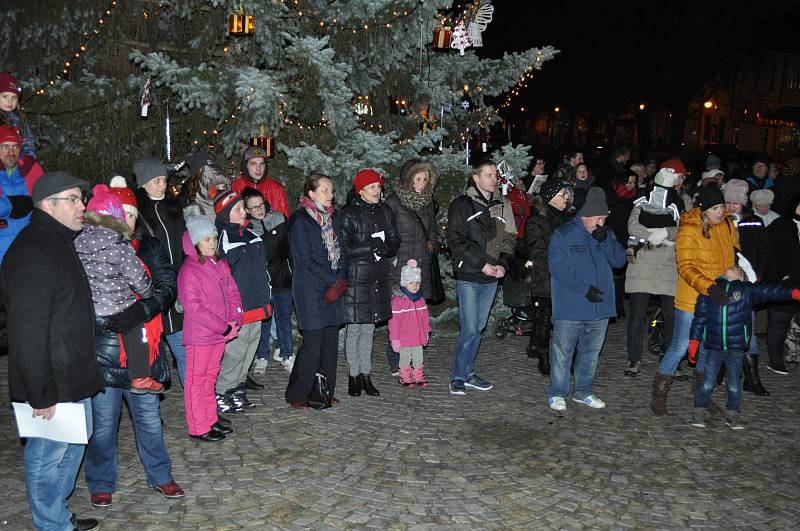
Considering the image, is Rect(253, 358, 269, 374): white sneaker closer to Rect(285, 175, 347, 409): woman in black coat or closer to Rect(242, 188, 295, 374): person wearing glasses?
Rect(242, 188, 295, 374): person wearing glasses

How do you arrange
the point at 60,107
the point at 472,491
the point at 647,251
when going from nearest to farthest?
the point at 472,491
the point at 647,251
the point at 60,107

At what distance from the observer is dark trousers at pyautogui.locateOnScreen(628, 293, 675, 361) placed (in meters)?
8.88

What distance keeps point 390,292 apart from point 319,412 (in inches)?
57.1

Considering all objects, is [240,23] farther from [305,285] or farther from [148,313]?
[148,313]

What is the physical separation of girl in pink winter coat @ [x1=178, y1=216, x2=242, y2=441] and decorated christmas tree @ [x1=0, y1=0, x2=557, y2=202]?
9.90 ft

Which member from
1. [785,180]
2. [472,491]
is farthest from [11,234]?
[785,180]

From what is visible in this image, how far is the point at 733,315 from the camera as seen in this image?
7.17 m

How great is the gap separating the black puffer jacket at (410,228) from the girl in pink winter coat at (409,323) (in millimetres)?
91

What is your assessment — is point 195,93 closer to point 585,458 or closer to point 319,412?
point 319,412

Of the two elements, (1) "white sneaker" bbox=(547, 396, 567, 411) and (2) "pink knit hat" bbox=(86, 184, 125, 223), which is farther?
(1) "white sneaker" bbox=(547, 396, 567, 411)

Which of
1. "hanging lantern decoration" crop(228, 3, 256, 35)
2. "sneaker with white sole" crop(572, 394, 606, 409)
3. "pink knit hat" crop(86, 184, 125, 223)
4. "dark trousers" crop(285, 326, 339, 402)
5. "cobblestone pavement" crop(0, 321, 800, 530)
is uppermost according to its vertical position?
"hanging lantern decoration" crop(228, 3, 256, 35)

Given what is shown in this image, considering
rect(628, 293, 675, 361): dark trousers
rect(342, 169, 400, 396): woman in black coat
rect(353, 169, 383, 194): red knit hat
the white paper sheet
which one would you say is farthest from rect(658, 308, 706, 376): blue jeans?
the white paper sheet

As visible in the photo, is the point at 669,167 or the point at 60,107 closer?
the point at 669,167

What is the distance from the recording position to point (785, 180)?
500 inches
